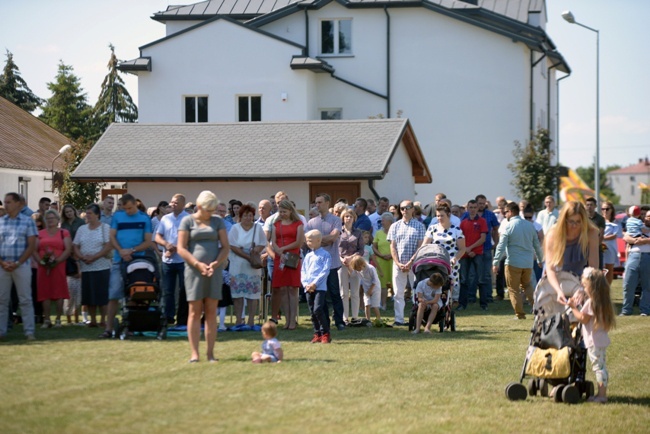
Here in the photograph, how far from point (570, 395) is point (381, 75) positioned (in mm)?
37413

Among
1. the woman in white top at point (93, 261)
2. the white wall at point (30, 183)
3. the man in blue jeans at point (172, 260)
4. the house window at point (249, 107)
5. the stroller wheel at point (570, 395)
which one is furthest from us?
the white wall at point (30, 183)

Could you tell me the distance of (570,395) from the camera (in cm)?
1064

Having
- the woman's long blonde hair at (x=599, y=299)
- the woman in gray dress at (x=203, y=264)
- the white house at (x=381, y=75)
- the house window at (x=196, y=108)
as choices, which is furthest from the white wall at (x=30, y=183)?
the woman's long blonde hair at (x=599, y=299)

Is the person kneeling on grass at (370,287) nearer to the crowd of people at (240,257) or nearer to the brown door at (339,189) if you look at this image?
the crowd of people at (240,257)

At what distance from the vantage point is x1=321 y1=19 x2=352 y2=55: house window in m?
47.5

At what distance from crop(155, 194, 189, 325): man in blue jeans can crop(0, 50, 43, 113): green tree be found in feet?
208

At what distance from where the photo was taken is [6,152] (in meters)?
50.2

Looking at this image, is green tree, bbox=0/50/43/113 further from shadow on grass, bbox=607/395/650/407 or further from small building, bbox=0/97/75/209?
shadow on grass, bbox=607/395/650/407

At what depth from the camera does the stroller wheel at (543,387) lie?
11039 mm

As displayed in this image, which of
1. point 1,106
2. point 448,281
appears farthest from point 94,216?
point 1,106

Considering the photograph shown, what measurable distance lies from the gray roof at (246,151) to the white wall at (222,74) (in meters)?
10.9

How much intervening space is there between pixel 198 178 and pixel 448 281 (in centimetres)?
1389

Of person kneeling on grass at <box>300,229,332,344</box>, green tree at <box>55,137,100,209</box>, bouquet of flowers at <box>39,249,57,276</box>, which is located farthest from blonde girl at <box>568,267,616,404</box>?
green tree at <box>55,137,100,209</box>

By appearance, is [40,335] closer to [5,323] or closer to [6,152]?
[5,323]
